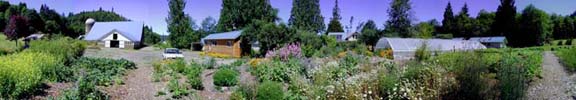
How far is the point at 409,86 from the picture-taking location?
23.8 feet

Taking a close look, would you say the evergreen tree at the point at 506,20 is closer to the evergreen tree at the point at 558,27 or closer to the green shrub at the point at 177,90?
the evergreen tree at the point at 558,27

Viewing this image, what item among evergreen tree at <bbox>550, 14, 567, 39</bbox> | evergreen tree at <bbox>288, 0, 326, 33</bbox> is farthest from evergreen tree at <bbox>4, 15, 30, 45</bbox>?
evergreen tree at <bbox>550, 14, 567, 39</bbox>

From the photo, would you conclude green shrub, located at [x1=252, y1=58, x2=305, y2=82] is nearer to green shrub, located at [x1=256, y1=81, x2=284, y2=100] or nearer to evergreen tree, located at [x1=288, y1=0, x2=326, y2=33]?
green shrub, located at [x1=256, y1=81, x2=284, y2=100]

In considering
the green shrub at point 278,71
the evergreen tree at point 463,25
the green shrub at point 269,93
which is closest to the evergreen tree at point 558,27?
the evergreen tree at point 463,25

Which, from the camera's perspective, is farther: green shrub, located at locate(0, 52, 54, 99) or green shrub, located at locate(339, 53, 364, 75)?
green shrub, located at locate(339, 53, 364, 75)

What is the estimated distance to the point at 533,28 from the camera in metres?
59.9

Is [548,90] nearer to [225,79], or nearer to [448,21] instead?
[225,79]

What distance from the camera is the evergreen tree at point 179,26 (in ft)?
163

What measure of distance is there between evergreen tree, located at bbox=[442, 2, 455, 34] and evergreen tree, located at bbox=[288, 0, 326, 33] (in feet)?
71.7

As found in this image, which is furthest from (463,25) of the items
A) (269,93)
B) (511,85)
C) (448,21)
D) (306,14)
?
(511,85)

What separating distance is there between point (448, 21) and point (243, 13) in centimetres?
3447

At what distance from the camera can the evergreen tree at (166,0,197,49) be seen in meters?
49.6

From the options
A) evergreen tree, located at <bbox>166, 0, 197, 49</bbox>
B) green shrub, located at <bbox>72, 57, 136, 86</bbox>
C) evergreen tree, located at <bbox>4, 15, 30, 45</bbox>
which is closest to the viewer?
green shrub, located at <bbox>72, 57, 136, 86</bbox>

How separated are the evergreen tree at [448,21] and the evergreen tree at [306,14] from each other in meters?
21.8
